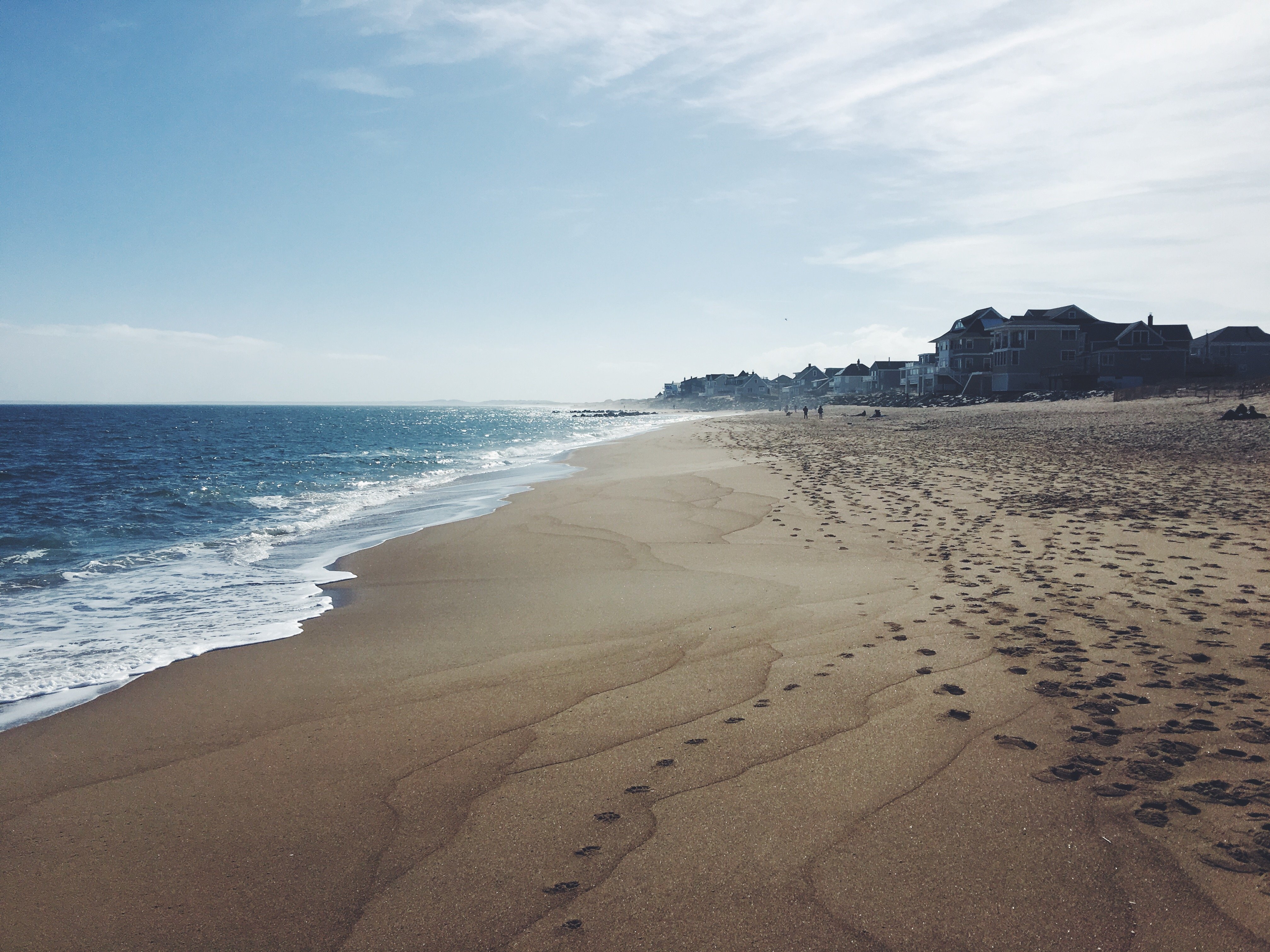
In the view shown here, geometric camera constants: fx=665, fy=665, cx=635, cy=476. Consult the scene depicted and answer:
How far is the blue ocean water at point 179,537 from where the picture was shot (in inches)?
313

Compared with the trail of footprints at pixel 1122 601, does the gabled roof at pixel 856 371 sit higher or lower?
higher

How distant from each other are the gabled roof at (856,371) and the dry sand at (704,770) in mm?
120400

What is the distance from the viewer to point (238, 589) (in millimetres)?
10570

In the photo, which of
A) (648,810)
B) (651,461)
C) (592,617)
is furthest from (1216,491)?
(651,461)

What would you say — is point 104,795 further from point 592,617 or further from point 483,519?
point 483,519

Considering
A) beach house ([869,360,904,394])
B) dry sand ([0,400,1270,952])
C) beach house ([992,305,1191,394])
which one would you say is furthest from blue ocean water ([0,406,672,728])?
beach house ([869,360,904,394])

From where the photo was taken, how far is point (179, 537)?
52.4 feet

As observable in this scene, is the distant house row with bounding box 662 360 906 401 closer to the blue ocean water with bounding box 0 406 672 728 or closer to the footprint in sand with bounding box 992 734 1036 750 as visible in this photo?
the blue ocean water with bounding box 0 406 672 728

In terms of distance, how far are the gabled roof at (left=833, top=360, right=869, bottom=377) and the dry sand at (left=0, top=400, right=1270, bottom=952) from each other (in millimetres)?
120400

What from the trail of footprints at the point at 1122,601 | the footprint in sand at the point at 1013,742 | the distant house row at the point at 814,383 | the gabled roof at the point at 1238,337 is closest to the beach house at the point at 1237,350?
the gabled roof at the point at 1238,337

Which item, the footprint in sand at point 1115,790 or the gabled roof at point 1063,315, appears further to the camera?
the gabled roof at point 1063,315

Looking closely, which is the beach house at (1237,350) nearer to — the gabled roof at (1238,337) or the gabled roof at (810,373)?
the gabled roof at (1238,337)

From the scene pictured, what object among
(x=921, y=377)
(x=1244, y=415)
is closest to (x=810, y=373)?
(x=921, y=377)

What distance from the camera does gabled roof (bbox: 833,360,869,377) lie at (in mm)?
124000
